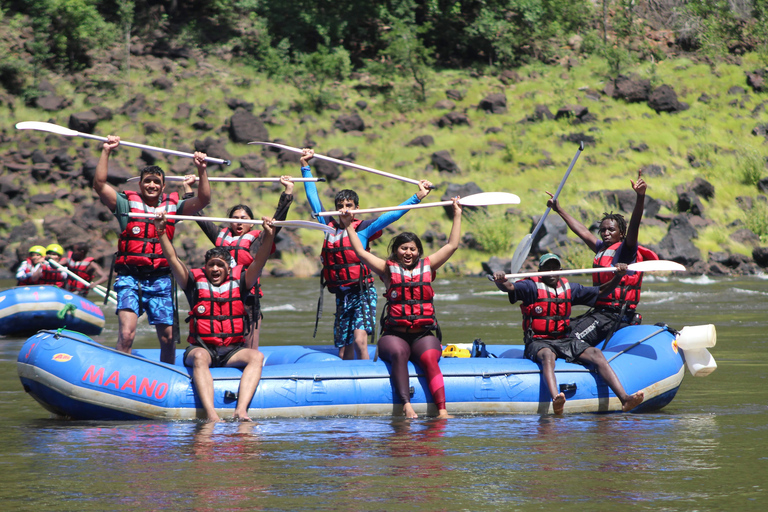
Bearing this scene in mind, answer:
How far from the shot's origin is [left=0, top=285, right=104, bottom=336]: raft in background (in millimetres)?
9867

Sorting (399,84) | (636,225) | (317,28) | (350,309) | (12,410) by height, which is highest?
(317,28)

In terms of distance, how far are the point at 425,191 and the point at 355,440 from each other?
1966 millimetres

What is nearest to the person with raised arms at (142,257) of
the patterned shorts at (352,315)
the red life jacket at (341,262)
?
the red life jacket at (341,262)

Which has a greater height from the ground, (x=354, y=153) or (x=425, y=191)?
(x=354, y=153)

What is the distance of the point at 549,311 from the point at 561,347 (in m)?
0.26

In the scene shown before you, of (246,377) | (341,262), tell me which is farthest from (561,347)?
(246,377)

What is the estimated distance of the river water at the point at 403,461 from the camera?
3.79m

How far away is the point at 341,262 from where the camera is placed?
6395mm

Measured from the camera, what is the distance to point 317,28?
2878 cm

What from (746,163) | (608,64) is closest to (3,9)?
(608,64)

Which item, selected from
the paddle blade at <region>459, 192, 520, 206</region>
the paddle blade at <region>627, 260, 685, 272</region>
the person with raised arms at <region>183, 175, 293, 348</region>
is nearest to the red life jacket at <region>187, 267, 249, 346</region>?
the person with raised arms at <region>183, 175, 293, 348</region>

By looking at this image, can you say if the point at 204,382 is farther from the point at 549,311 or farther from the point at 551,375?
the point at 549,311

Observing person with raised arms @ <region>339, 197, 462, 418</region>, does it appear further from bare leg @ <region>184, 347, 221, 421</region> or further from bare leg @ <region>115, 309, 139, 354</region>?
bare leg @ <region>115, 309, 139, 354</region>

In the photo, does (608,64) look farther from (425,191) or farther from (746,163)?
(425,191)
